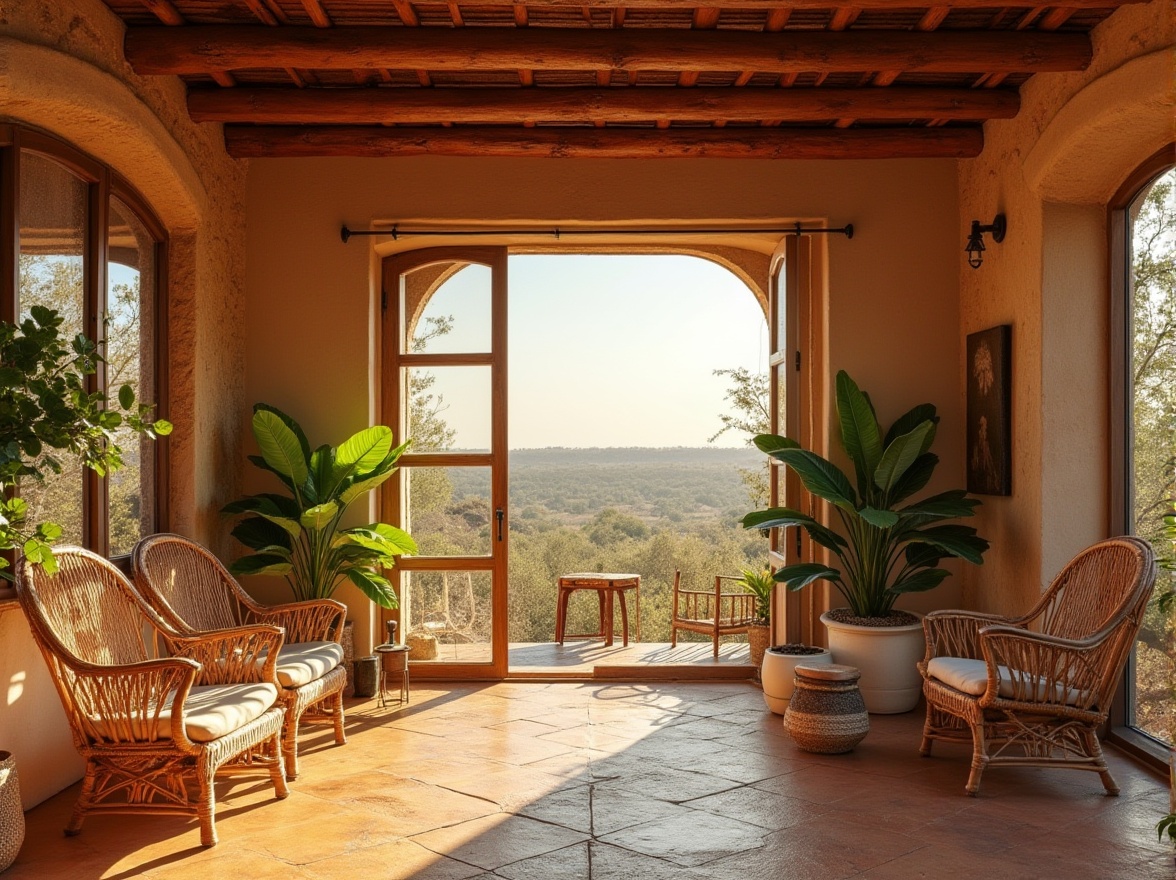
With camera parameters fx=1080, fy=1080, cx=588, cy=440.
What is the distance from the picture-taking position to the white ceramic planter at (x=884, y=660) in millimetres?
5438

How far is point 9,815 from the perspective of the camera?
3.36 m

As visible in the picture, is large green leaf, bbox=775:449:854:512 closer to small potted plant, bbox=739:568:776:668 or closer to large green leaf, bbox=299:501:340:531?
small potted plant, bbox=739:568:776:668

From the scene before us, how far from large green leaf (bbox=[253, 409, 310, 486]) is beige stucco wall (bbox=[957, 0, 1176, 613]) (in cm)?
362

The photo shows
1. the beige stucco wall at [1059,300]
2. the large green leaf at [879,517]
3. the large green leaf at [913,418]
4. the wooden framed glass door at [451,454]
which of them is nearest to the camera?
the beige stucco wall at [1059,300]

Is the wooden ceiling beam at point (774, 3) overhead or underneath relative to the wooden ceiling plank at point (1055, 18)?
underneath

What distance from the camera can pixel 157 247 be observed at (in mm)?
5406

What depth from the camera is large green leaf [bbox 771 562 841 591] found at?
544 centimetres

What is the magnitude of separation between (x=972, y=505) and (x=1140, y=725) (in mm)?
1271

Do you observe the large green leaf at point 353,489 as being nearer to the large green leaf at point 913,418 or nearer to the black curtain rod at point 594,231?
the black curtain rod at point 594,231

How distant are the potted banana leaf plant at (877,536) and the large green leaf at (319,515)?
2110 millimetres

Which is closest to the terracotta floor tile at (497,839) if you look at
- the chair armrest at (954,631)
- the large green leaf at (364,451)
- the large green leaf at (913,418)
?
the chair armrest at (954,631)

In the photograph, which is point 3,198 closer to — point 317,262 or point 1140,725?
point 317,262

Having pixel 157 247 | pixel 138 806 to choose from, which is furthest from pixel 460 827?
pixel 157 247

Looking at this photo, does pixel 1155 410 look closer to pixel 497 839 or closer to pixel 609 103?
pixel 609 103
